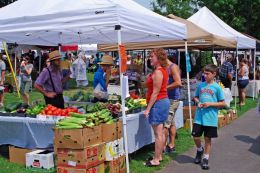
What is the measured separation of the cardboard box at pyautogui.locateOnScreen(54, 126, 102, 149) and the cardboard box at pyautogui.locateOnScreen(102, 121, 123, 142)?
21 centimetres

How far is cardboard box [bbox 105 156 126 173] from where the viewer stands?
20.1ft

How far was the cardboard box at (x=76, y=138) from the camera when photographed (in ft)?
18.1

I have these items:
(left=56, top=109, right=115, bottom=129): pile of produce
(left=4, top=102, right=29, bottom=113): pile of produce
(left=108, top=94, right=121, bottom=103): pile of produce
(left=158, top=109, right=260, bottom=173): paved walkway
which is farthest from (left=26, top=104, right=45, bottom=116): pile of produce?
(left=158, top=109, right=260, bottom=173): paved walkway

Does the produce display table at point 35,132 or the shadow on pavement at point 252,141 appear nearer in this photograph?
the produce display table at point 35,132

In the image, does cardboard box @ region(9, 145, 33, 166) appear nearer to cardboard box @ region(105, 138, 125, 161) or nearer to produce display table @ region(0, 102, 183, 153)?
produce display table @ region(0, 102, 183, 153)

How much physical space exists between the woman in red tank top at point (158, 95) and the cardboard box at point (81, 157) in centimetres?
100

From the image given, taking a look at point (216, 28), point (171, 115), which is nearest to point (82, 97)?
point (171, 115)

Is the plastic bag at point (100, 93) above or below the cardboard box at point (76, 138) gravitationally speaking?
above

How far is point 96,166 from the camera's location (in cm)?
581

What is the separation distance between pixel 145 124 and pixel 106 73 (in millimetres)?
1640

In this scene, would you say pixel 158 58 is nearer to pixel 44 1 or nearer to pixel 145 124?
pixel 145 124

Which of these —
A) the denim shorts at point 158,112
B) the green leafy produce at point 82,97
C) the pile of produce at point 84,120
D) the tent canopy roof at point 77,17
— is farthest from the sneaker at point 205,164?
the green leafy produce at point 82,97

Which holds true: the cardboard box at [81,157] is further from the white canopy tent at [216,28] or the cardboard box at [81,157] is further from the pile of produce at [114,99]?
the white canopy tent at [216,28]

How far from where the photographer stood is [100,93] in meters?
8.27
